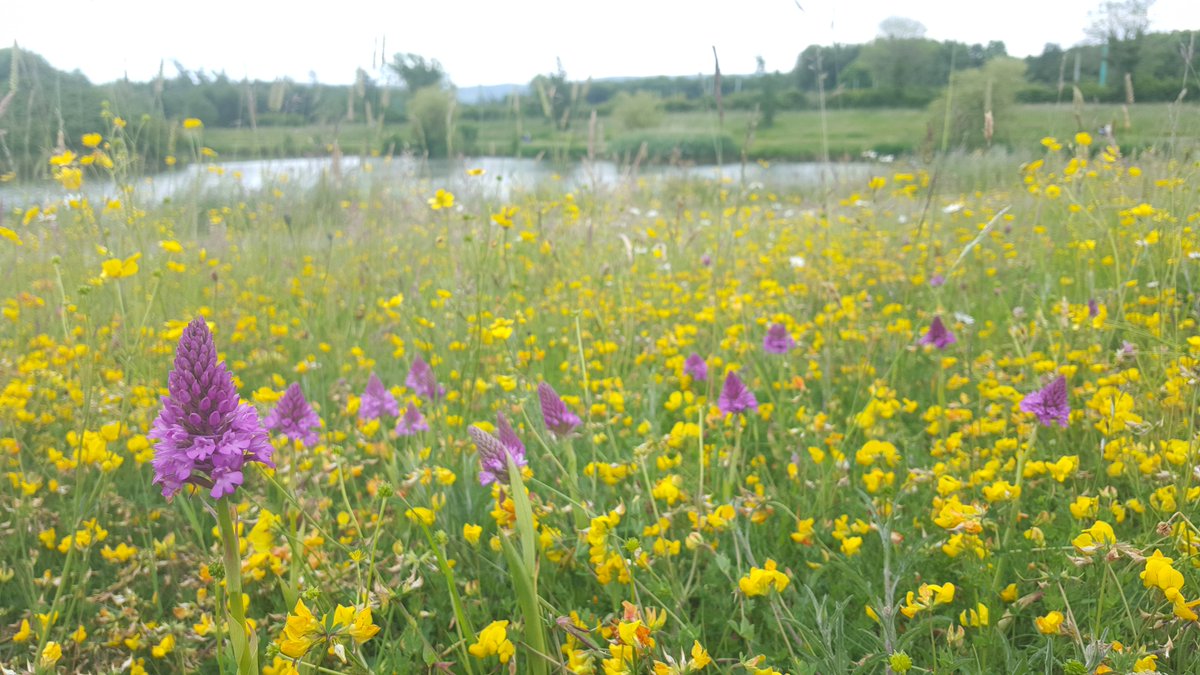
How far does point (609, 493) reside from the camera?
2242 mm

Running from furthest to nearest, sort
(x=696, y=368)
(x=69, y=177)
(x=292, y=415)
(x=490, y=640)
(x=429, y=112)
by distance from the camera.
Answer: (x=429, y=112)
(x=69, y=177)
(x=696, y=368)
(x=292, y=415)
(x=490, y=640)

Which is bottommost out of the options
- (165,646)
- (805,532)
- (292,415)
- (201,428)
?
(165,646)

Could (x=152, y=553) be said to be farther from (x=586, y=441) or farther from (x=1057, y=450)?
(x=1057, y=450)

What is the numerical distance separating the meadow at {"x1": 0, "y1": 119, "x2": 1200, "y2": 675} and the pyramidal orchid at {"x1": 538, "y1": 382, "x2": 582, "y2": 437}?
10 mm

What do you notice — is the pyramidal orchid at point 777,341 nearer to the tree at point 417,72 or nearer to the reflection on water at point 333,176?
the reflection on water at point 333,176

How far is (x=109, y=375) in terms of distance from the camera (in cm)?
290

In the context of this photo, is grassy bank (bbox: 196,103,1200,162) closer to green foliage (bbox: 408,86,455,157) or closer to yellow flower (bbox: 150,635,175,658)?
green foliage (bbox: 408,86,455,157)

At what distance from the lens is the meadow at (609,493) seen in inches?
52.1

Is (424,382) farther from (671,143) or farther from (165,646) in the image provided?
(671,143)

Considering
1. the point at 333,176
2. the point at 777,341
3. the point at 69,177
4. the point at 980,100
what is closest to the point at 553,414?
the point at 777,341

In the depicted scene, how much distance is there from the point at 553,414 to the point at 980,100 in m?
6.46

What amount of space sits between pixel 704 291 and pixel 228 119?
4.99 meters

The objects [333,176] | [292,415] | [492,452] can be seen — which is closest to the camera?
[492,452]

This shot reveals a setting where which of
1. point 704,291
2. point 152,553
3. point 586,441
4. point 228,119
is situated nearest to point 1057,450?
point 586,441
